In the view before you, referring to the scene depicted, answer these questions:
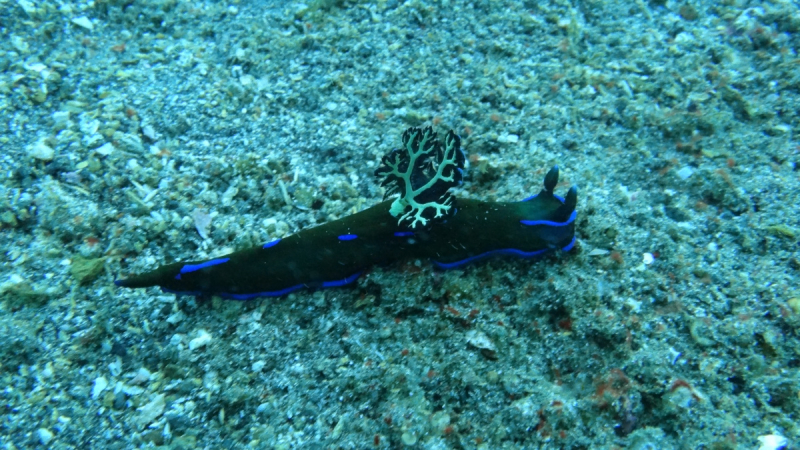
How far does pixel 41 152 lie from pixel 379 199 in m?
2.57

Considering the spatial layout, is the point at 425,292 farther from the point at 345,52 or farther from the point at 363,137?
the point at 345,52

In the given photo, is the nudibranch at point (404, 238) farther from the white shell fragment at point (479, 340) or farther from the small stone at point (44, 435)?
the small stone at point (44, 435)

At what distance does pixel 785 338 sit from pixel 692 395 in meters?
0.75

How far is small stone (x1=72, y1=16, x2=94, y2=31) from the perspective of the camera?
437 centimetres

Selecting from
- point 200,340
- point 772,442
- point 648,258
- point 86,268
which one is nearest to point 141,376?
→ point 200,340

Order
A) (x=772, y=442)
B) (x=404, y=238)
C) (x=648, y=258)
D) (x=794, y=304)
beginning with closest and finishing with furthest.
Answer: (x=772, y=442), (x=794, y=304), (x=404, y=238), (x=648, y=258)

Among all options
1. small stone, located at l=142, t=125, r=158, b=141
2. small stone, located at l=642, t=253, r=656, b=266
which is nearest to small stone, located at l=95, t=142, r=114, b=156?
small stone, located at l=142, t=125, r=158, b=141

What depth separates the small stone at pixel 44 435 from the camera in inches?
97.4

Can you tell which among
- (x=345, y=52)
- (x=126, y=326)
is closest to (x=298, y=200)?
(x=126, y=326)

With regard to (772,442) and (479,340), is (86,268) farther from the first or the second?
(772,442)

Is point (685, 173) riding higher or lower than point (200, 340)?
higher

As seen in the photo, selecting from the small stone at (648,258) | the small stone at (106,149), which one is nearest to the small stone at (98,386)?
the small stone at (106,149)

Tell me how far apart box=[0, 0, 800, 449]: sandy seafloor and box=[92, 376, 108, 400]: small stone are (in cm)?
1

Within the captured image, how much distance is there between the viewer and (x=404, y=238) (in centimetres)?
284
